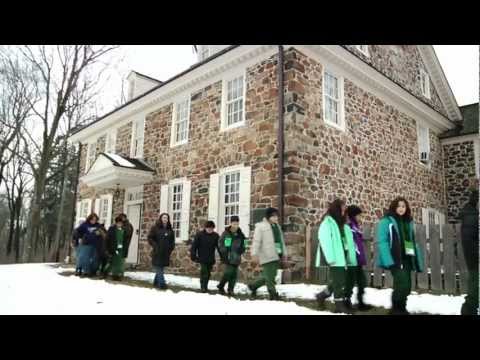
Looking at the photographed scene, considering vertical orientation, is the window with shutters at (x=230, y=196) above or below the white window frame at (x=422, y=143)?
below

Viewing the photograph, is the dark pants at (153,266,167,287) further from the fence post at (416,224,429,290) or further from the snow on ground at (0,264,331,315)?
the fence post at (416,224,429,290)

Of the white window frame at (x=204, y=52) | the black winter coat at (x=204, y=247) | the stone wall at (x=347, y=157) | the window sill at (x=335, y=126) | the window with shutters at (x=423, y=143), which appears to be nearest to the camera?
the black winter coat at (x=204, y=247)

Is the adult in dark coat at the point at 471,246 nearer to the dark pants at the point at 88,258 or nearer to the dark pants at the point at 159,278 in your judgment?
the dark pants at the point at 159,278

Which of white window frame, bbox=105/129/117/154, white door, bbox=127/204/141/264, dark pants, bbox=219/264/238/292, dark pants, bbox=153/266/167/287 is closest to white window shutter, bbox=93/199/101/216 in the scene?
white window frame, bbox=105/129/117/154

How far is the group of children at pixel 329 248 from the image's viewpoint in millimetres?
5094

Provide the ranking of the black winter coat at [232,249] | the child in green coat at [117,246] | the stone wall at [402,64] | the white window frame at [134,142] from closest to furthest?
1. the black winter coat at [232,249]
2. the child in green coat at [117,246]
3. the stone wall at [402,64]
4. the white window frame at [134,142]

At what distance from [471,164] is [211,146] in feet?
31.9

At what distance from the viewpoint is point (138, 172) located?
1312cm

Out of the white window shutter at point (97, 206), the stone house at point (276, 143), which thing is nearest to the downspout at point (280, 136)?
the stone house at point (276, 143)

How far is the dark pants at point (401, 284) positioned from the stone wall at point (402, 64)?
29.8ft

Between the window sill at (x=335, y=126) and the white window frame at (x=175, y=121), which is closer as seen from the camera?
the window sill at (x=335, y=126)

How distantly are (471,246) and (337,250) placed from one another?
1.56 metres

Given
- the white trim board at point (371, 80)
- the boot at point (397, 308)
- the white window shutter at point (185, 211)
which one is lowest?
the boot at point (397, 308)
